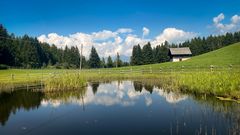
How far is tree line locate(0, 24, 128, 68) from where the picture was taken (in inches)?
2788

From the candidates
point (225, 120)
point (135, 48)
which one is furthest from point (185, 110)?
point (135, 48)

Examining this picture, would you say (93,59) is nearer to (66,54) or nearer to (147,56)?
(66,54)

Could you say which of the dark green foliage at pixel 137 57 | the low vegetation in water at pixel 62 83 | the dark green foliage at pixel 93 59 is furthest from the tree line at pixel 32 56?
the low vegetation in water at pixel 62 83

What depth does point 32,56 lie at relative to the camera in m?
88.5

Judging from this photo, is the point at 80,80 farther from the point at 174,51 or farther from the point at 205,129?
the point at 174,51

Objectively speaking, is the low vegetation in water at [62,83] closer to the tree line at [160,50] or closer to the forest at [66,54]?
the forest at [66,54]

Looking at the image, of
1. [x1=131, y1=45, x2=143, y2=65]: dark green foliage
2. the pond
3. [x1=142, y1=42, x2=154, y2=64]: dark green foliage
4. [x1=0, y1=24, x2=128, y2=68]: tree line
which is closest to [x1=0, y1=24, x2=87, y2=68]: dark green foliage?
[x1=0, y1=24, x2=128, y2=68]: tree line

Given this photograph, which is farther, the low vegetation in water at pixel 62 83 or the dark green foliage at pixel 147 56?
the dark green foliage at pixel 147 56

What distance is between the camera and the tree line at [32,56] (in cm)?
7081

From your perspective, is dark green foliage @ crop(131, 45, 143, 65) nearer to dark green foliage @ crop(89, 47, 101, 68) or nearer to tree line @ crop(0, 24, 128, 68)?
tree line @ crop(0, 24, 128, 68)

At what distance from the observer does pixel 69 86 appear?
25.1 m

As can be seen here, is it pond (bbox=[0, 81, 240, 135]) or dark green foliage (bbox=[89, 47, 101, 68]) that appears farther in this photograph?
dark green foliage (bbox=[89, 47, 101, 68])

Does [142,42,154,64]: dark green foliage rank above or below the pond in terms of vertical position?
above

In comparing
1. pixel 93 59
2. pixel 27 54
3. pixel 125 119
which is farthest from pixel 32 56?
pixel 125 119
